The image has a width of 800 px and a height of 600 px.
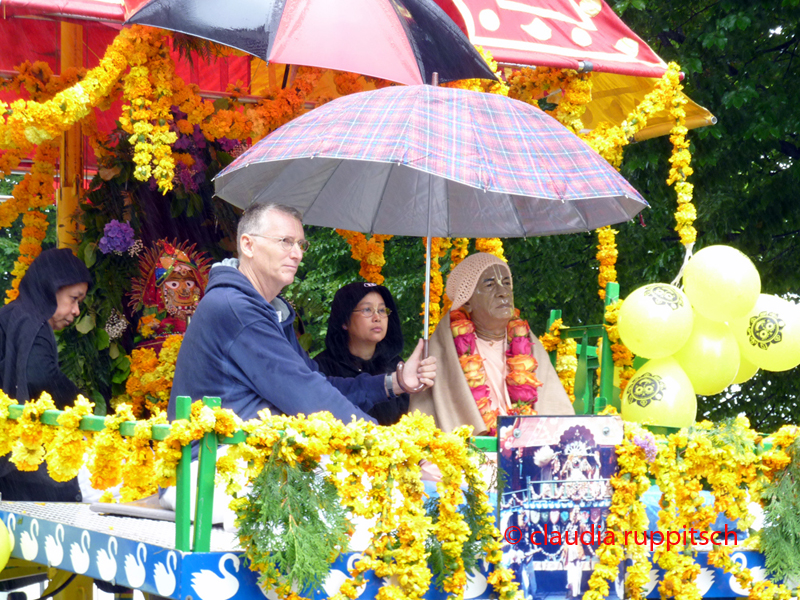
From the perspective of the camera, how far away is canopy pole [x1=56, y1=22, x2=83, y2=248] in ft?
20.8

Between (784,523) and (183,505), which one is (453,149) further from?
(784,523)

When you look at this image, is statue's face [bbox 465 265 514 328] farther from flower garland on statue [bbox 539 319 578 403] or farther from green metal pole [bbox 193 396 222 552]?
green metal pole [bbox 193 396 222 552]

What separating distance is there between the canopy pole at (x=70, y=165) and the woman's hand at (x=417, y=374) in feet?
10.6

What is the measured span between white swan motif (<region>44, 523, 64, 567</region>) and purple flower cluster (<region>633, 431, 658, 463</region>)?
2.38 m

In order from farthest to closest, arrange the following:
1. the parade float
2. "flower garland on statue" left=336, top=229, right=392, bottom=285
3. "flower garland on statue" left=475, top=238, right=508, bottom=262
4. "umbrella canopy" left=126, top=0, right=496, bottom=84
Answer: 1. "flower garland on statue" left=336, top=229, right=392, bottom=285
2. "flower garland on statue" left=475, top=238, right=508, bottom=262
3. "umbrella canopy" left=126, top=0, right=496, bottom=84
4. the parade float

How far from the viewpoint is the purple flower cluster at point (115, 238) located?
20.9 ft

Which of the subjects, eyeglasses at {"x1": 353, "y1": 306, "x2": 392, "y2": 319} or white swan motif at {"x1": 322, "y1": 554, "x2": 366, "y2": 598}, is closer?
white swan motif at {"x1": 322, "y1": 554, "x2": 366, "y2": 598}

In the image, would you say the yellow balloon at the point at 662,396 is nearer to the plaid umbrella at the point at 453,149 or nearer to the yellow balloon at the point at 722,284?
the yellow balloon at the point at 722,284

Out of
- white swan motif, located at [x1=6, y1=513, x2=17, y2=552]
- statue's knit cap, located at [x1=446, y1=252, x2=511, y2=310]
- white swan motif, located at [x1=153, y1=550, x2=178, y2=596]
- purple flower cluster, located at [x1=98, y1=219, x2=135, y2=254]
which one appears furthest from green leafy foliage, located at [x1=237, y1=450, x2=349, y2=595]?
purple flower cluster, located at [x1=98, y1=219, x2=135, y2=254]

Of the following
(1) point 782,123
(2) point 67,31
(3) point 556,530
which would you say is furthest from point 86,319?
(1) point 782,123

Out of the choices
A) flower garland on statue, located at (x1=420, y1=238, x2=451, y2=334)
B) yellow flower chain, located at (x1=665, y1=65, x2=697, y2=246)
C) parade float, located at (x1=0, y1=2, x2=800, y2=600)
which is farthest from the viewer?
flower garland on statue, located at (x1=420, y1=238, x2=451, y2=334)

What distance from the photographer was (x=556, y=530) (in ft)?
10.9

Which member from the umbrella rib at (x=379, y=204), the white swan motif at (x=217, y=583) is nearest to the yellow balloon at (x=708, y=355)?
the umbrella rib at (x=379, y=204)

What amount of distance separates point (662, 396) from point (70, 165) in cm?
441
